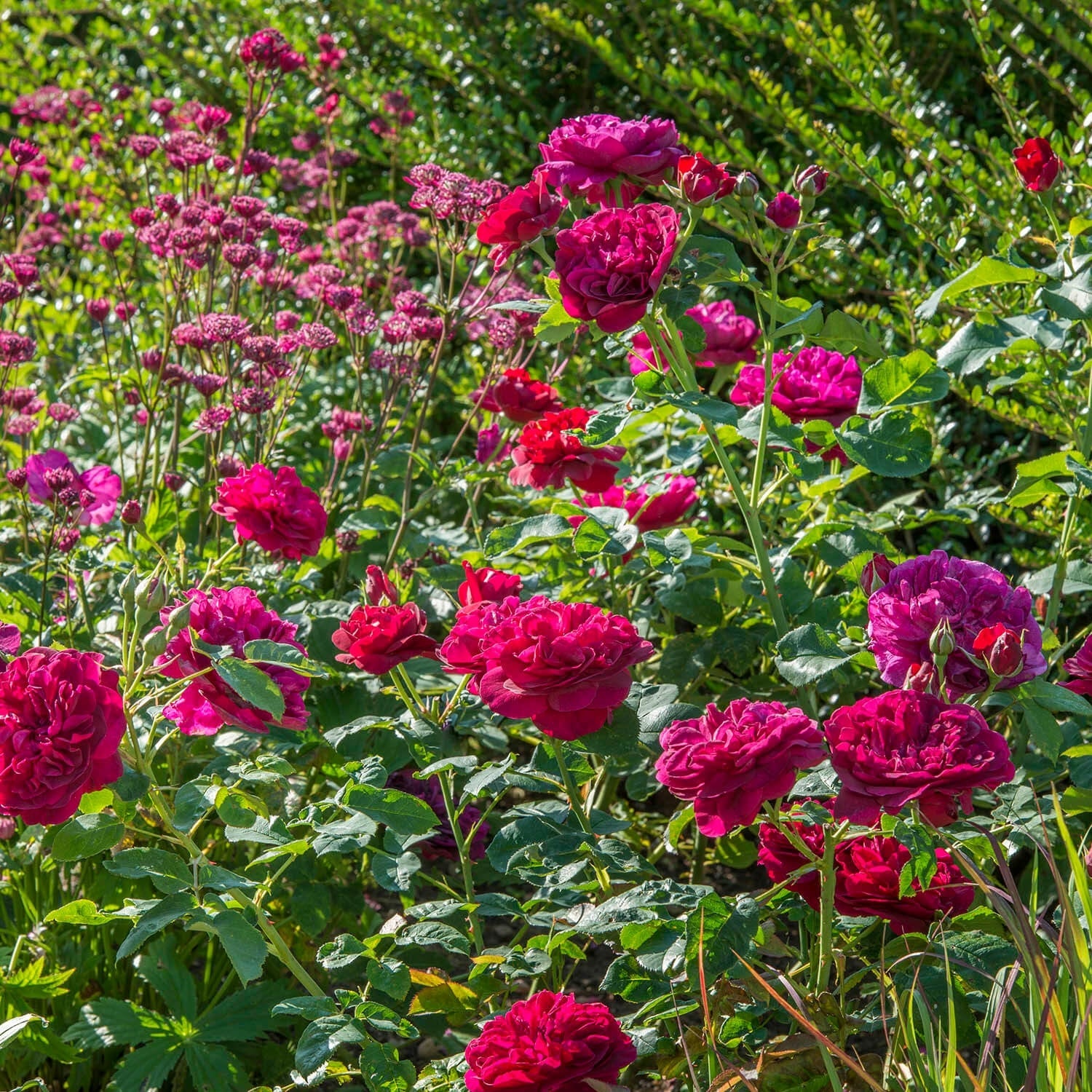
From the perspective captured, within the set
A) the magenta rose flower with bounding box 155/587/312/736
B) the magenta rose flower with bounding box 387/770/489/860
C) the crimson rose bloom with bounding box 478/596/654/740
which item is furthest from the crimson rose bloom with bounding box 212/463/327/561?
the crimson rose bloom with bounding box 478/596/654/740

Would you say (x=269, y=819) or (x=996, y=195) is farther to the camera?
(x=996, y=195)

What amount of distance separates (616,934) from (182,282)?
1532mm

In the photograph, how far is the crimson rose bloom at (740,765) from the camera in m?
1.16

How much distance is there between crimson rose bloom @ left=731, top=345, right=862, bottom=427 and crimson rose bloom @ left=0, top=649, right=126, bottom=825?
0.95m

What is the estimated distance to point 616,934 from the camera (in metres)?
1.46

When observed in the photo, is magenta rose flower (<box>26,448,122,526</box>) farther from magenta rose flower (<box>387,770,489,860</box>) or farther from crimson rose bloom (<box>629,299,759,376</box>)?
crimson rose bloom (<box>629,299,759,376</box>)

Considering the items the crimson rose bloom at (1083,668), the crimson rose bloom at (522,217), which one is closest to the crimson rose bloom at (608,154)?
the crimson rose bloom at (522,217)

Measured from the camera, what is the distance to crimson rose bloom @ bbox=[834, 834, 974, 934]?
1334 millimetres

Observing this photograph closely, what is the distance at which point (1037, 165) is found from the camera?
1.50 m

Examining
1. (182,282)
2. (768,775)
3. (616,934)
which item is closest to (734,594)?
(616,934)

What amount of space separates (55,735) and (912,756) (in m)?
0.79

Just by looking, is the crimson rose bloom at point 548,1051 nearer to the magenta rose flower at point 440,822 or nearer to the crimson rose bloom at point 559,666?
the crimson rose bloom at point 559,666

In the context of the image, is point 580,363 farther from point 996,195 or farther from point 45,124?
point 45,124

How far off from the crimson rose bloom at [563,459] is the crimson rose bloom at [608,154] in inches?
16.0
